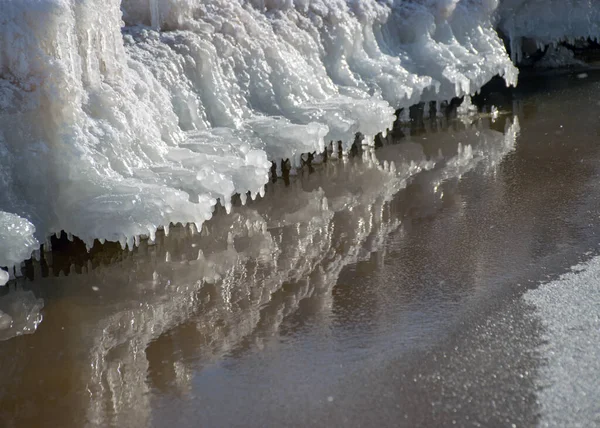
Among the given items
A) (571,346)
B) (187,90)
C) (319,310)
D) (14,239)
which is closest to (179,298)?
(319,310)

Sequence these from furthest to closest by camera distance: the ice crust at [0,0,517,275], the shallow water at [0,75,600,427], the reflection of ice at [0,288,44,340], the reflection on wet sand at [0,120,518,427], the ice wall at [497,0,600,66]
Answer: the ice wall at [497,0,600,66] → the ice crust at [0,0,517,275] → the reflection of ice at [0,288,44,340] → the reflection on wet sand at [0,120,518,427] → the shallow water at [0,75,600,427]

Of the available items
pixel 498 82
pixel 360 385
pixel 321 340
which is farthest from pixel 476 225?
pixel 498 82

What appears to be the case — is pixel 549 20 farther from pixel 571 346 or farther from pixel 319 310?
pixel 571 346

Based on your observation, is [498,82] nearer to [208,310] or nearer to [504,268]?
[504,268]

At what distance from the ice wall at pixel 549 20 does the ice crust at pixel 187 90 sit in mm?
1392

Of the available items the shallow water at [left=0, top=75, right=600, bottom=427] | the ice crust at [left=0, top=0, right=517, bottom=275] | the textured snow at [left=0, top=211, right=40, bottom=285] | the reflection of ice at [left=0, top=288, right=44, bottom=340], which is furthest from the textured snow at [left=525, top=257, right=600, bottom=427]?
the textured snow at [left=0, top=211, right=40, bottom=285]

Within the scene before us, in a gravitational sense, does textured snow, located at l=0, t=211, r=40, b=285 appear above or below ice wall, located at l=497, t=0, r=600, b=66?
below

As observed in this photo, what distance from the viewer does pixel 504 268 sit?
369 cm

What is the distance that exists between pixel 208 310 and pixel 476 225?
5.49 feet

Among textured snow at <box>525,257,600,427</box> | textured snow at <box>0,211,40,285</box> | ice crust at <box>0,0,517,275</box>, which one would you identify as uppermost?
ice crust at <box>0,0,517,275</box>

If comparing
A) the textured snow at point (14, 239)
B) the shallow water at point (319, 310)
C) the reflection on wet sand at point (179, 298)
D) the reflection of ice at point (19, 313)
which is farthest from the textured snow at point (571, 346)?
the textured snow at point (14, 239)

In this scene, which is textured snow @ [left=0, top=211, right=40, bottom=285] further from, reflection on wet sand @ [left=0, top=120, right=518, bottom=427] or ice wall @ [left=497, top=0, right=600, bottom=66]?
ice wall @ [left=497, top=0, right=600, bottom=66]

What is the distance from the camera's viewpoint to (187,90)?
5.13 meters

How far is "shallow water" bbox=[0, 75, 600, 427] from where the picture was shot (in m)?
2.69
